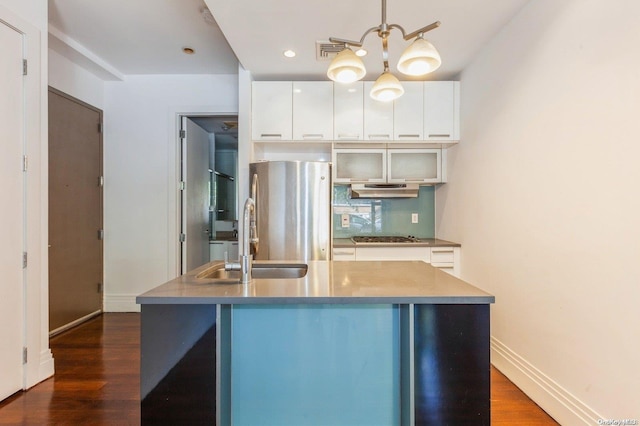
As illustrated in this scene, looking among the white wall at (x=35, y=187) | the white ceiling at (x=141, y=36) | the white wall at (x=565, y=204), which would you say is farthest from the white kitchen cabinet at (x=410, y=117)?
the white wall at (x=35, y=187)

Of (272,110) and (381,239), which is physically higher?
(272,110)

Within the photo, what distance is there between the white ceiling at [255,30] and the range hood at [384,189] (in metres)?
1.12

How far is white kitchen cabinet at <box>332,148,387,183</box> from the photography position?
3344 millimetres

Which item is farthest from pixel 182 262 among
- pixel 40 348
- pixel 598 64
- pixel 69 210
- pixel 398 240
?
pixel 598 64

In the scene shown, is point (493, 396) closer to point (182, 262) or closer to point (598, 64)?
point (598, 64)

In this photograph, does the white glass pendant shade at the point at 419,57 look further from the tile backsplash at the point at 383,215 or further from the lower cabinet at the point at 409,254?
the tile backsplash at the point at 383,215

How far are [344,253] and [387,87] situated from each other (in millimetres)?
1762

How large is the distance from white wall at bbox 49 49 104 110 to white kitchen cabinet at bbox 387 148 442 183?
328cm

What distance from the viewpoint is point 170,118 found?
3.62 metres

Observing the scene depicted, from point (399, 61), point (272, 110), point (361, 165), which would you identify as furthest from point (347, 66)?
point (361, 165)

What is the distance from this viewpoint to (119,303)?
12.0 ft

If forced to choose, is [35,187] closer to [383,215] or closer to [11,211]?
[11,211]

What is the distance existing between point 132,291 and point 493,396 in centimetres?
365

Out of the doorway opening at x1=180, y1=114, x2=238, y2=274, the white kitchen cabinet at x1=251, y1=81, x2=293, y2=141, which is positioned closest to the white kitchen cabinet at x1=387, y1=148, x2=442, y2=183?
the white kitchen cabinet at x1=251, y1=81, x2=293, y2=141
